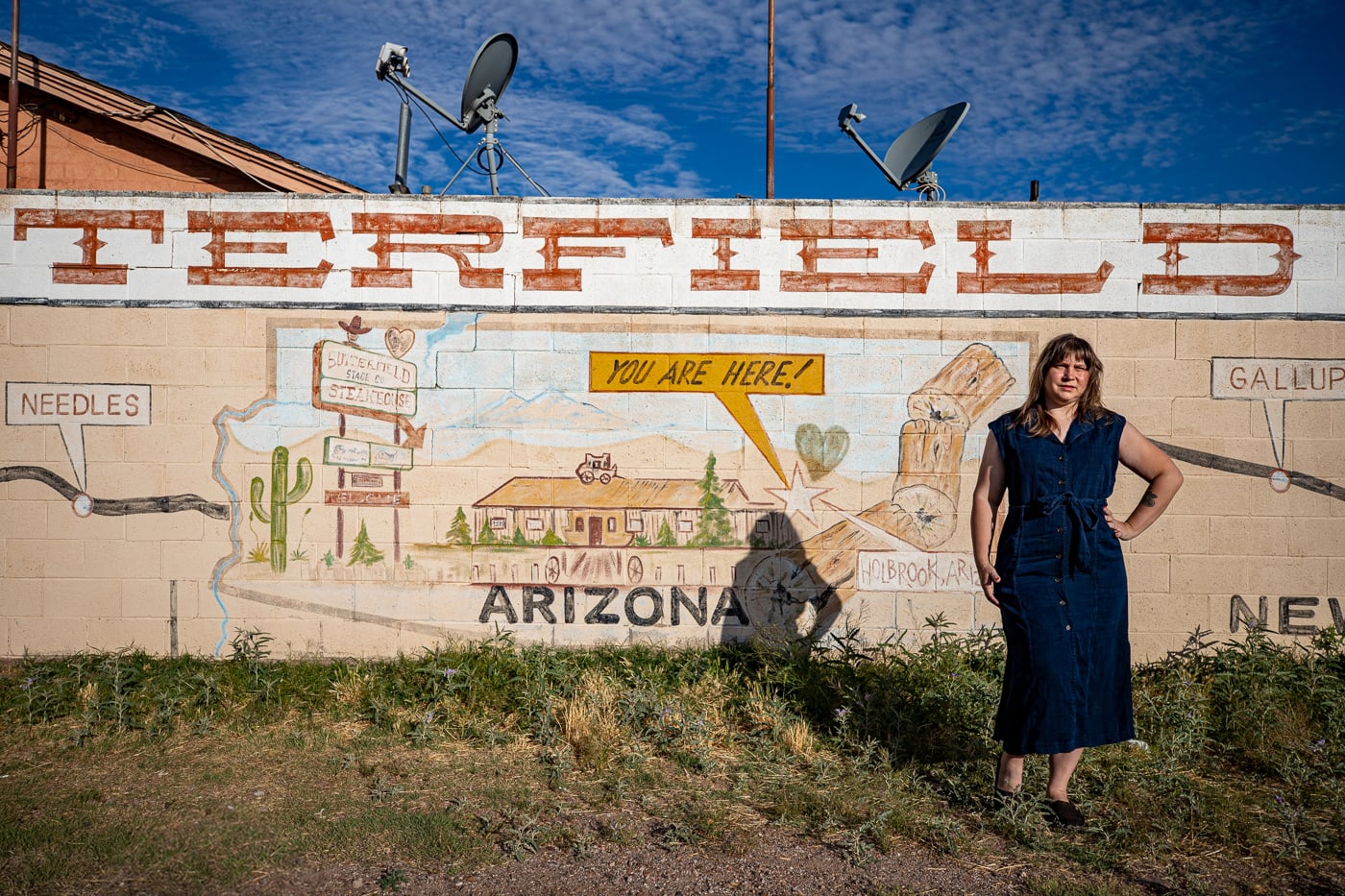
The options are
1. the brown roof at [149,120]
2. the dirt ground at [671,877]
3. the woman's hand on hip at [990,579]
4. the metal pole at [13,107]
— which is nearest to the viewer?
the dirt ground at [671,877]

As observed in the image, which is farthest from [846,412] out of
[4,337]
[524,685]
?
[4,337]

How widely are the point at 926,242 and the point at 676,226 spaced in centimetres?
152

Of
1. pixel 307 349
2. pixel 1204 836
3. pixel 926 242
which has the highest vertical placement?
pixel 926 242

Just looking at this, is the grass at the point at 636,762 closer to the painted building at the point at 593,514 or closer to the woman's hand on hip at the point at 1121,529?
the painted building at the point at 593,514

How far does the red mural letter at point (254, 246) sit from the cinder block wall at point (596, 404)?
18mm

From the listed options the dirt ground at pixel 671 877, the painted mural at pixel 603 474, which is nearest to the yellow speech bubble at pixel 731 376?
the painted mural at pixel 603 474

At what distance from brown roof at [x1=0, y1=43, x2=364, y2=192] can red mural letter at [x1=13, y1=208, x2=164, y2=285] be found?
2.12m

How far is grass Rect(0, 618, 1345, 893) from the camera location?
3.33m

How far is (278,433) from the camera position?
17.4ft

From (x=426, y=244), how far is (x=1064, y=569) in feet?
13.0

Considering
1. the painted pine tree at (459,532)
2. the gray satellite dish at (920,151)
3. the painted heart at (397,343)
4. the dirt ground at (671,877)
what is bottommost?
the dirt ground at (671,877)

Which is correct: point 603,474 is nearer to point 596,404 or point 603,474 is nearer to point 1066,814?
point 596,404

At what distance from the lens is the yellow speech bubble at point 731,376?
5340 millimetres

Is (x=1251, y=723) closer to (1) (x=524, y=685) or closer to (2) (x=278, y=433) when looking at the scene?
(1) (x=524, y=685)
